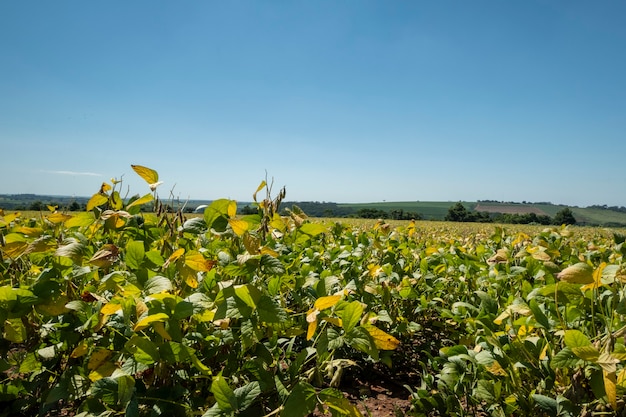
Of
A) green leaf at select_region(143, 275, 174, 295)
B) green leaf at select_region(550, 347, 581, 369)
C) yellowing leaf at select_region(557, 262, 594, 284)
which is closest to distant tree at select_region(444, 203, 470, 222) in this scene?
yellowing leaf at select_region(557, 262, 594, 284)

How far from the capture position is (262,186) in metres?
1.23

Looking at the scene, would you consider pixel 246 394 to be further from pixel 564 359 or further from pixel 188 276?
pixel 564 359

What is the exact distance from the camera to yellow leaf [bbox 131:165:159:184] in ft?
3.95

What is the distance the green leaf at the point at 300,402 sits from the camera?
856mm

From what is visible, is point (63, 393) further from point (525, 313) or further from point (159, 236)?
point (525, 313)

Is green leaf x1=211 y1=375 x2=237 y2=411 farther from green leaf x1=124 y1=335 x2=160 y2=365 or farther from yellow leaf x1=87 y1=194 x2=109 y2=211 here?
yellow leaf x1=87 y1=194 x2=109 y2=211

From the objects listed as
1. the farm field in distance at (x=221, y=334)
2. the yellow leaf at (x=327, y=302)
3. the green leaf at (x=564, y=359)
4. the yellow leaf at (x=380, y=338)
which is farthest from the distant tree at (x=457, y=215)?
the yellow leaf at (x=327, y=302)

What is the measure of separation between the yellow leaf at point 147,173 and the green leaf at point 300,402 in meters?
0.86

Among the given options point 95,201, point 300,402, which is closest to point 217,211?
point 95,201

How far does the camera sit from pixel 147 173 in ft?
3.99

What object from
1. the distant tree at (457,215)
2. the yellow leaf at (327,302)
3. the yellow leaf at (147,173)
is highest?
the yellow leaf at (147,173)

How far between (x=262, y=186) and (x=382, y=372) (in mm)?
1916

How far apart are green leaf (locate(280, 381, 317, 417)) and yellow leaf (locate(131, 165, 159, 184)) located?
0.86m

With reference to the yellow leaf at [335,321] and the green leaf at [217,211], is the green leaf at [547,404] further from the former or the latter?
the green leaf at [217,211]
